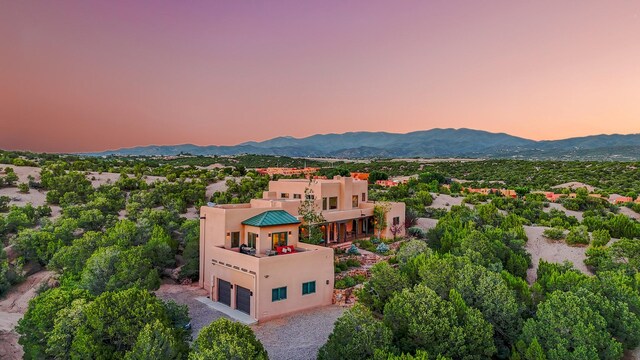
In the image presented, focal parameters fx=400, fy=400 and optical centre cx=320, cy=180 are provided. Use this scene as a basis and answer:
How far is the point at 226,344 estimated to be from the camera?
11.7 metres

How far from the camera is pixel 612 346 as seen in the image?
50.2 ft

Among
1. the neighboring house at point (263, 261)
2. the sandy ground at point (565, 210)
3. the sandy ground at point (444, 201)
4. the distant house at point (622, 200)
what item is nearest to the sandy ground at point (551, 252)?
the sandy ground at point (565, 210)

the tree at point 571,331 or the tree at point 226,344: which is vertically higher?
the tree at point 226,344

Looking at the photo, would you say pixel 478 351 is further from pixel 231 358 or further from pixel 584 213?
pixel 584 213

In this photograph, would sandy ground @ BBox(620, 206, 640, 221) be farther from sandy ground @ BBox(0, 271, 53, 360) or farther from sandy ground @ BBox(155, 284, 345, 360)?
sandy ground @ BBox(0, 271, 53, 360)

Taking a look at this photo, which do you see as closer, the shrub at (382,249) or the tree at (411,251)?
the tree at (411,251)

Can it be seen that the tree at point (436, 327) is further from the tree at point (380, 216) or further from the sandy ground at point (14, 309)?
the sandy ground at point (14, 309)

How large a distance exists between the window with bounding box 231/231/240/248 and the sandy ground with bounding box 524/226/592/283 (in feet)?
60.5

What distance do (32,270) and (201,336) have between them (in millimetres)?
23557

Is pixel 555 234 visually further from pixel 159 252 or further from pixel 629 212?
pixel 159 252

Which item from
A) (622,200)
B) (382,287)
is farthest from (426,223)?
(622,200)

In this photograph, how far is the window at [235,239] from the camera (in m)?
23.7

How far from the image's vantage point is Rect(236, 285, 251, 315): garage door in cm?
2045

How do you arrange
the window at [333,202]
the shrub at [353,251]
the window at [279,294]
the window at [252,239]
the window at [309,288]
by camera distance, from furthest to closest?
the window at [333,202], the shrub at [353,251], the window at [252,239], the window at [309,288], the window at [279,294]
